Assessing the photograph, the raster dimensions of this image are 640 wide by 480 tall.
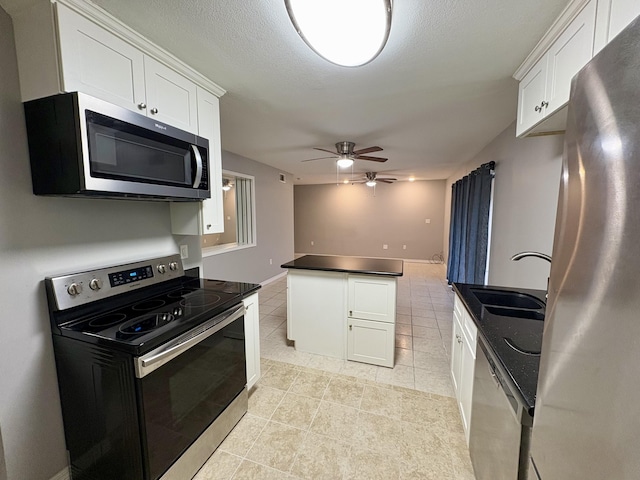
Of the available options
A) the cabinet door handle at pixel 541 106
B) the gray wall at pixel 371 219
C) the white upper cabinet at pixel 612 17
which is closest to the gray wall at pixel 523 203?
the cabinet door handle at pixel 541 106

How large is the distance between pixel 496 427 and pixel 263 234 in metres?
4.54

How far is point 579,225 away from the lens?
546mm

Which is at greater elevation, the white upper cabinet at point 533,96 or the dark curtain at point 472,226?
the white upper cabinet at point 533,96

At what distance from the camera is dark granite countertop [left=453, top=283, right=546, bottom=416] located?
34.8 inches

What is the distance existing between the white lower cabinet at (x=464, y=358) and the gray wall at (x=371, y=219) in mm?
5653

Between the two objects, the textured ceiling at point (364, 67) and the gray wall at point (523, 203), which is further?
the gray wall at point (523, 203)

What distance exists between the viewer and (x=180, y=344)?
50.2 inches

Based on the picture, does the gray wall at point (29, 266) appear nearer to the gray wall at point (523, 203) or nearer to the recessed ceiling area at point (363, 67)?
the recessed ceiling area at point (363, 67)

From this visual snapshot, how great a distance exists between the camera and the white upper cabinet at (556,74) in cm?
115

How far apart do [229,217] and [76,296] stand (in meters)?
3.68

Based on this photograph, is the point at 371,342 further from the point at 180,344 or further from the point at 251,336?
the point at 180,344

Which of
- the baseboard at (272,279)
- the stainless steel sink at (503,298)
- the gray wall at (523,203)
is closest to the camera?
the stainless steel sink at (503,298)

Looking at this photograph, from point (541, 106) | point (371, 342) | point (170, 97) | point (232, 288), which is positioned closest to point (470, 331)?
point (371, 342)

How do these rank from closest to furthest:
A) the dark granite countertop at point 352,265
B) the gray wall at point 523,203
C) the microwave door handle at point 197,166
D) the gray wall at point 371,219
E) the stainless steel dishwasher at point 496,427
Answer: the stainless steel dishwasher at point 496,427
the microwave door handle at point 197,166
the gray wall at point 523,203
the dark granite countertop at point 352,265
the gray wall at point 371,219
